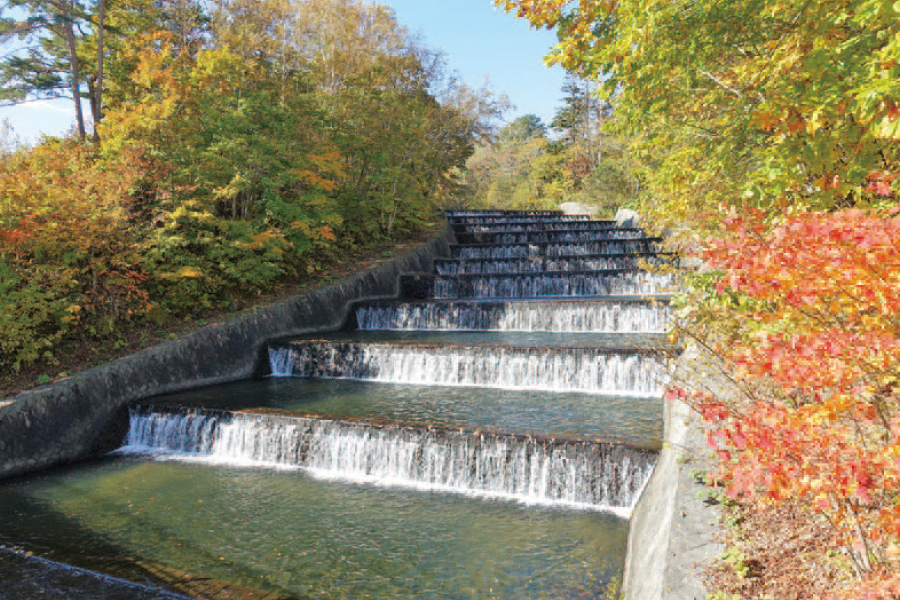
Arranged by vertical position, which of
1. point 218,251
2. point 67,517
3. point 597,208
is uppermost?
point 597,208

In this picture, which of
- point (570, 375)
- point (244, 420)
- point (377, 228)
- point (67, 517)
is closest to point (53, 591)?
point (67, 517)

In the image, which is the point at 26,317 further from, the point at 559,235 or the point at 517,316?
the point at 559,235

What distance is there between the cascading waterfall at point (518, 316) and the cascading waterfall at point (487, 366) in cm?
151

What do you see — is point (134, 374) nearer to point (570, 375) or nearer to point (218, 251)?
point (218, 251)

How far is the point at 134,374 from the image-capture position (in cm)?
1126

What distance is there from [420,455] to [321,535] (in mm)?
1984

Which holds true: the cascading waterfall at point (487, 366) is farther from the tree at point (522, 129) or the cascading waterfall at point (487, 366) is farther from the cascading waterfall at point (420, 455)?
the tree at point (522, 129)

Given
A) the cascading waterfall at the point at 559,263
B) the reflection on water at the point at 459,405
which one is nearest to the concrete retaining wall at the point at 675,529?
the reflection on water at the point at 459,405

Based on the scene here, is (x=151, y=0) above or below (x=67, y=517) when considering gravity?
above

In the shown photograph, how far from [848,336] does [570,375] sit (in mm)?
8129

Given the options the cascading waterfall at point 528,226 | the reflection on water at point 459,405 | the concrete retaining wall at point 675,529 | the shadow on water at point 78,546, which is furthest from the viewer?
the cascading waterfall at point 528,226

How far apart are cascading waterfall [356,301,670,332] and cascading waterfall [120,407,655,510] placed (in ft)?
14.4

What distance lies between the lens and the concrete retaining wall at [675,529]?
391cm

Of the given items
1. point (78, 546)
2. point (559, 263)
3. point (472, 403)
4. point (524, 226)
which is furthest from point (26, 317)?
point (524, 226)
